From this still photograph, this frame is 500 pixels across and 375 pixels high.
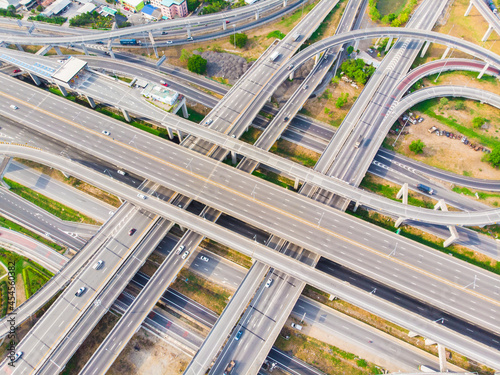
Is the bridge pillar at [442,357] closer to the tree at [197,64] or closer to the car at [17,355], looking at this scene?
the car at [17,355]

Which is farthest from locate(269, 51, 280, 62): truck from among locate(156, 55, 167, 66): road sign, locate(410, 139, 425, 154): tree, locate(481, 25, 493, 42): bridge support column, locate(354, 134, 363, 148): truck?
locate(481, 25, 493, 42): bridge support column

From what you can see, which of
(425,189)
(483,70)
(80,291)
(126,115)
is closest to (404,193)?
(425,189)

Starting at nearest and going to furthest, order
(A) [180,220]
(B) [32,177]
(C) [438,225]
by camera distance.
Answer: (A) [180,220] < (C) [438,225] < (B) [32,177]

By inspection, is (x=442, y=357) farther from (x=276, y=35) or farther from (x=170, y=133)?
(x=276, y=35)

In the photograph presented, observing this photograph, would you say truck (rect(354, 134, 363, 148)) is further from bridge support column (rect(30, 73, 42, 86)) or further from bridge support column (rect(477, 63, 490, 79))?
bridge support column (rect(30, 73, 42, 86))

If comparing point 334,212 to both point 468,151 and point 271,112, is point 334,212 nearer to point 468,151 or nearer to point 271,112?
point 271,112

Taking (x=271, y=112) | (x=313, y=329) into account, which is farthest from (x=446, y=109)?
(x=313, y=329)
